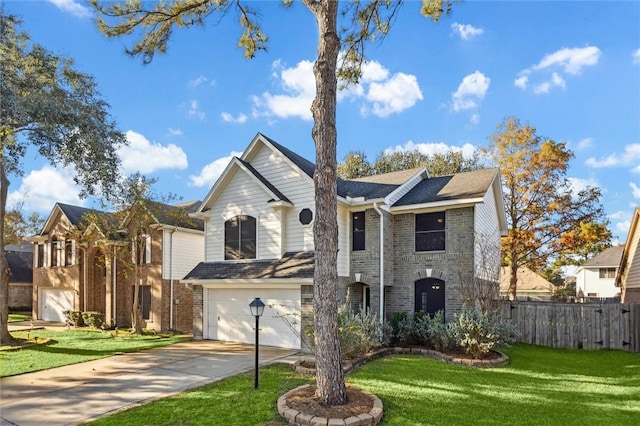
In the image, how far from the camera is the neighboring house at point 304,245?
12.9 m

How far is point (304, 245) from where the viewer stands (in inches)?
518

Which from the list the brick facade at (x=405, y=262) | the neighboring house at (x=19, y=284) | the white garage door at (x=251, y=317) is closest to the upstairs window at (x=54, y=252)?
the neighboring house at (x=19, y=284)

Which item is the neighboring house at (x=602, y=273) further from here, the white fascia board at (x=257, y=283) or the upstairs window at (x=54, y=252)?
the upstairs window at (x=54, y=252)

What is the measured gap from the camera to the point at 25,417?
21.2 feet

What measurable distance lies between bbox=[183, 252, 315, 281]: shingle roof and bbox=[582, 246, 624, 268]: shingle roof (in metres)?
33.0

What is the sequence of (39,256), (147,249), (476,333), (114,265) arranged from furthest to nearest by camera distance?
(39,256) < (114,265) < (147,249) < (476,333)

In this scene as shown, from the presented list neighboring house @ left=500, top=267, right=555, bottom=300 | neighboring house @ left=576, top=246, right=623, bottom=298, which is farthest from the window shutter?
neighboring house @ left=576, top=246, right=623, bottom=298

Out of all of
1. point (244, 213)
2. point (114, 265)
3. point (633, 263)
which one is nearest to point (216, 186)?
point (244, 213)

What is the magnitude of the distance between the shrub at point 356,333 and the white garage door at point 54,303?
1920cm

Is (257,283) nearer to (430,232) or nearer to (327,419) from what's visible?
(430,232)

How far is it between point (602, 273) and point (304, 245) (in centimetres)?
3416

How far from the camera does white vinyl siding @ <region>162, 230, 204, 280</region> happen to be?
1839 cm

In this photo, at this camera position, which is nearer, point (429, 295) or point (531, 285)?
point (429, 295)

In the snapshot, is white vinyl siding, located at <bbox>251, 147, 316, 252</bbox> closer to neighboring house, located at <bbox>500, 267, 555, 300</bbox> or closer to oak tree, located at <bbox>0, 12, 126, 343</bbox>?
oak tree, located at <bbox>0, 12, 126, 343</bbox>
